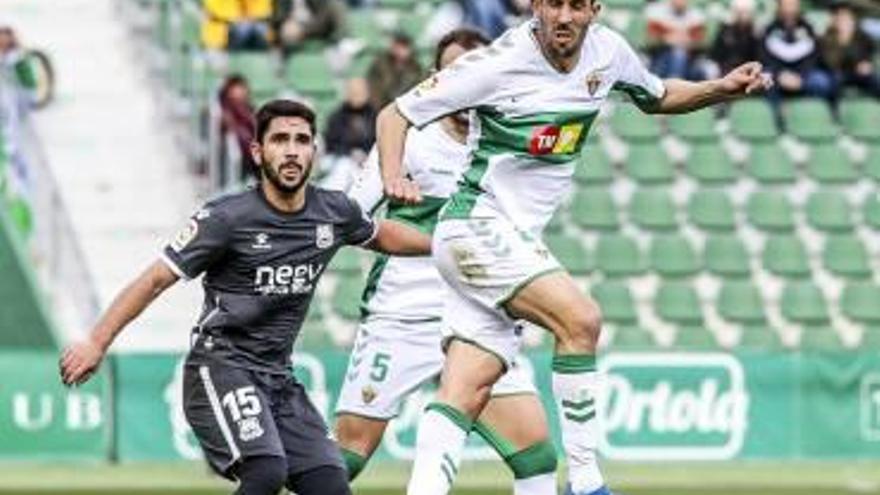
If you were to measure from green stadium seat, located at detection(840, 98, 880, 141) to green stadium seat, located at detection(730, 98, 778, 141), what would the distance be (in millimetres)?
726

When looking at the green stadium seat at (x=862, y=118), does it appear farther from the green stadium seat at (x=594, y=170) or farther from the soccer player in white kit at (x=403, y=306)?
the soccer player in white kit at (x=403, y=306)

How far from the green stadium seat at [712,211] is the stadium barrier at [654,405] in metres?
2.79

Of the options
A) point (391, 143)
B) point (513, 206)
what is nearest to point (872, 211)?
point (513, 206)

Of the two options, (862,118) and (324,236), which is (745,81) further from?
(862,118)

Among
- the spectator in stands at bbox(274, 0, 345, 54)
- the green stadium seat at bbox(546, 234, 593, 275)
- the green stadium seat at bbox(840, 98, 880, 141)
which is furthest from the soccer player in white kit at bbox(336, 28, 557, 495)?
the green stadium seat at bbox(840, 98, 880, 141)

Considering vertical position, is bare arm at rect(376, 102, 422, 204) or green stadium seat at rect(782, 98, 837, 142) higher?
bare arm at rect(376, 102, 422, 204)

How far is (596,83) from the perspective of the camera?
11.0 m

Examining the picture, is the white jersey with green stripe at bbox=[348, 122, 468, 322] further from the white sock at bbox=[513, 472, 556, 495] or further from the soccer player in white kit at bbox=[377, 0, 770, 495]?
the white sock at bbox=[513, 472, 556, 495]

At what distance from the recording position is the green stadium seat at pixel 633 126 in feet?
78.4

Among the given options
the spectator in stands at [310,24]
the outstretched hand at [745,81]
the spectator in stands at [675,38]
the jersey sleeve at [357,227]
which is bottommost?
the spectator in stands at [310,24]

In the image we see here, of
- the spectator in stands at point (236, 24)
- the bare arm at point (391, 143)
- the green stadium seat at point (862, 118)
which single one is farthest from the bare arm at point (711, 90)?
the green stadium seat at point (862, 118)

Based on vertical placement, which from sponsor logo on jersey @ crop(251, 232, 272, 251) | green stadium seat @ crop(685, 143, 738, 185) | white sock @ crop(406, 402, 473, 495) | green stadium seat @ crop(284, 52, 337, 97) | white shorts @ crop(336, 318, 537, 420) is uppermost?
sponsor logo on jersey @ crop(251, 232, 272, 251)

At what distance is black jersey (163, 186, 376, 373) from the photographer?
1062 cm

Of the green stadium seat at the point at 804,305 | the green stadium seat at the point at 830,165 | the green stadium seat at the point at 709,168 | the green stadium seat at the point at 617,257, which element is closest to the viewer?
the green stadium seat at the point at 804,305
